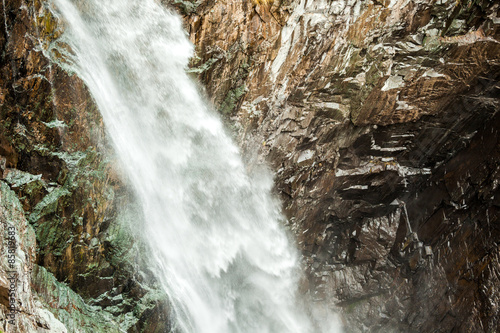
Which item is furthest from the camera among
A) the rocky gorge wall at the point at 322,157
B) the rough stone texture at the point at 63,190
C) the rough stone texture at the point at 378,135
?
the rough stone texture at the point at 378,135

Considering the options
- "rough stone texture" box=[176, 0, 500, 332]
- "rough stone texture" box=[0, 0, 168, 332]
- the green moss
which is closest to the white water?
"rough stone texture" box=[0, 0, 168, 332]

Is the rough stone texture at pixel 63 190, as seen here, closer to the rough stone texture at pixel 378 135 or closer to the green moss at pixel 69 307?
the green moss at pixel 69 307

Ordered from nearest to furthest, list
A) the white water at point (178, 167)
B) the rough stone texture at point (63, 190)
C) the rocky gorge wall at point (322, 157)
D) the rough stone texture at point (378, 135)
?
the rough stone texture at point (63, 190) → the rocky gorge wall at point (322, 157) → the white water at point (178, 167) → the rough stone texture at point (378, 135)

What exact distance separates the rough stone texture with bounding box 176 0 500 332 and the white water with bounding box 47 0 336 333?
93cm

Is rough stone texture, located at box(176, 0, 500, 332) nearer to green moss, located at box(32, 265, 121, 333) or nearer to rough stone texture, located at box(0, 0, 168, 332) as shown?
rough stone texture, located at box(0, 0, 168, 332)

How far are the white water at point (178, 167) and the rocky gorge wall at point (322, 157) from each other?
60 cm

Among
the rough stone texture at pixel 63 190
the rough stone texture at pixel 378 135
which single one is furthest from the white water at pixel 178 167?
the rough stone texture at pixel 378 135

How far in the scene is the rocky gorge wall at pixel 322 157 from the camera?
731 cm

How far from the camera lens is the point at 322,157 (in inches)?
523

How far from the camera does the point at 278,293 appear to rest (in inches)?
585

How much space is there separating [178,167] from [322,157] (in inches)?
228

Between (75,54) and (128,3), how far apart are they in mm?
2536

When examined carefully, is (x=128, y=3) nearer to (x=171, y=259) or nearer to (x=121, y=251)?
(x=121, y=251)

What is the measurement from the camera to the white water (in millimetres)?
8922
